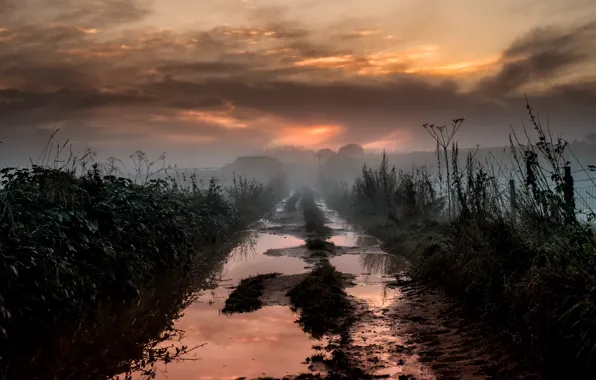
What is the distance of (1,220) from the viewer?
6645mm

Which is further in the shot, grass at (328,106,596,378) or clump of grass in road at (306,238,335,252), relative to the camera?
clump of grass in road at (306,238,335,252)

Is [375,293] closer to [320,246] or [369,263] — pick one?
[369,263]

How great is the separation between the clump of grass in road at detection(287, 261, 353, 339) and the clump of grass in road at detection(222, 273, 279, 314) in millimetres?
609

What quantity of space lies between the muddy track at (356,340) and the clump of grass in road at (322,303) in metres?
0.12

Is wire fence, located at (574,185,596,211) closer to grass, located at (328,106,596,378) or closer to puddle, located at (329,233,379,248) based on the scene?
grass, located at (328,106,596,378)

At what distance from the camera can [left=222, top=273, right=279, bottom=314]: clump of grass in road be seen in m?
7.96

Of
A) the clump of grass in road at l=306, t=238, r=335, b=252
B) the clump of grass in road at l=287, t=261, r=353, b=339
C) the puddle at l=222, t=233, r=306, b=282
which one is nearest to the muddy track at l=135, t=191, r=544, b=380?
the clump of grass in road at l=287, t=261, r=353, b=339

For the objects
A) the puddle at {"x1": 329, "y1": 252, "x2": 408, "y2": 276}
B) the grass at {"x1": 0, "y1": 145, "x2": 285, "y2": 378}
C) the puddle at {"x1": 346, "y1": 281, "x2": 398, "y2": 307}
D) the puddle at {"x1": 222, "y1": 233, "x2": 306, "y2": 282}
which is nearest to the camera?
the grass at {"x1": 0, "y1": 145, "x2": 285, "y2": 378}

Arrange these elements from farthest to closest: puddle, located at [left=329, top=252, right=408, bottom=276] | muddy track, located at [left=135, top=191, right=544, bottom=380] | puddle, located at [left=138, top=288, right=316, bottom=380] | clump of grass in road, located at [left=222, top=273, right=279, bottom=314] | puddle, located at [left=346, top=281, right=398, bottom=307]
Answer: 1. puddle, located at [left=329, top=252, right=408, bottom=276]
2. puddle, located at [left=346, top=281, right=398, bottom=307]
3. clump of grass in road, located at [left=222, top=273, right=279, bottom=314]
4. puddle, located at [left=138, top=288, right=316, bottom=380]
5. muddy track, located at [left=135, top=191, right=544, bottom=380]

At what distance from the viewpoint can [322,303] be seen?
308 inches

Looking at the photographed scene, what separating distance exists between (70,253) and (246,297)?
→ 287cm

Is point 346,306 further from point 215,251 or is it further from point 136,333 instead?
point 215,251

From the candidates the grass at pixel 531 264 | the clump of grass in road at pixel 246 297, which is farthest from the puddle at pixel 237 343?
the grass at pixel 531 264

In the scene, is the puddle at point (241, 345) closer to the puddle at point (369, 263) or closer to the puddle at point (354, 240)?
the puddle at point (369, 263)
